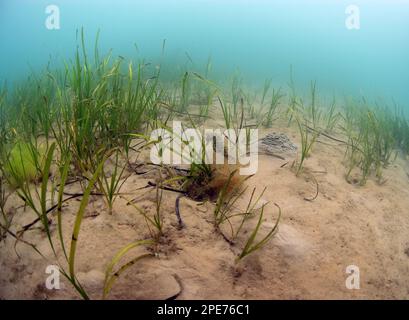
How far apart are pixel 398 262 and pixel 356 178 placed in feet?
3.95

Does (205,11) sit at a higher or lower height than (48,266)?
higher

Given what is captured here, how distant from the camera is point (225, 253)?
194 cm

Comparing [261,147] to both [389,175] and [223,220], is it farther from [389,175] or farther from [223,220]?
[389,175]

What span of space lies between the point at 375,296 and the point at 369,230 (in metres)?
0.66

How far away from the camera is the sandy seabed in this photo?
1.73 metres

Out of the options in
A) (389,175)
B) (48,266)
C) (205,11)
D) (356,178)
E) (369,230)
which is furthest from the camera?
(205,11)

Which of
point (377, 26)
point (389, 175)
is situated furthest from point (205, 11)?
point (389, 175)

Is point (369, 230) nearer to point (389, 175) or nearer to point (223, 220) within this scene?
point (223, 220)

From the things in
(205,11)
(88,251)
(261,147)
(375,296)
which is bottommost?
(375,296)

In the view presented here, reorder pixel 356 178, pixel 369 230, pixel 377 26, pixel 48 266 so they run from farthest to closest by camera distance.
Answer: pixel 377 26 → pixel 356 178 → pixel 369 230 → pixel 48 266

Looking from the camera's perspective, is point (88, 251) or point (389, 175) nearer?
point (88, 251)

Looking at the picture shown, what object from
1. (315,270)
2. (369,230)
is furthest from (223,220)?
(369,230)

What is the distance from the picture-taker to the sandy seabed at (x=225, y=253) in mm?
1732

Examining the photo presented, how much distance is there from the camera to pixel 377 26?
→ 3324 inches
